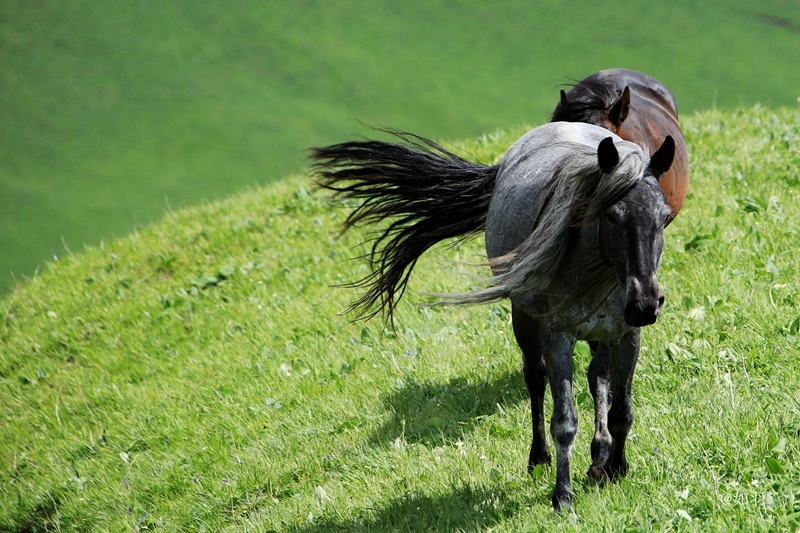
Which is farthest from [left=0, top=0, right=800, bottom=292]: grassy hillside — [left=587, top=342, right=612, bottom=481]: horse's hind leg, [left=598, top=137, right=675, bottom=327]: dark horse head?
[left=598, top=137, right=675, bottom=327]: dark horse head

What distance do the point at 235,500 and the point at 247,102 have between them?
42.0 ft

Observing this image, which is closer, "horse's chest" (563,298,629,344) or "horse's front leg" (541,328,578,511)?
"horse's chest" (563,298,629,344)

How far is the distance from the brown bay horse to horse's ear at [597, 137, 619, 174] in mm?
1528

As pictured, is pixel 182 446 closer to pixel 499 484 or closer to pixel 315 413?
pixel 315 413

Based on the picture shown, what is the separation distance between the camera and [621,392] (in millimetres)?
3832

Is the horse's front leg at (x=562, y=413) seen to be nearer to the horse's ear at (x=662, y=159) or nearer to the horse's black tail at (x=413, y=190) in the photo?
the horse's ear at (x=662, y=159)

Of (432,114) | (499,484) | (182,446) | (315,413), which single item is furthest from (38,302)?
(432,114)

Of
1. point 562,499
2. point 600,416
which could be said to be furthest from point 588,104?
point 562,499

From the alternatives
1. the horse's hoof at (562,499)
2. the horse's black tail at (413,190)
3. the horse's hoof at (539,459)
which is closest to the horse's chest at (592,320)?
the horse's hoof at (562,499)

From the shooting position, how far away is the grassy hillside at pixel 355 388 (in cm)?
393

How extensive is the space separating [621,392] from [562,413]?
29 centimetres

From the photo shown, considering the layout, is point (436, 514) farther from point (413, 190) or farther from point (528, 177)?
point (413, 190)

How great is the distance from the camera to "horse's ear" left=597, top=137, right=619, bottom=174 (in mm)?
3266

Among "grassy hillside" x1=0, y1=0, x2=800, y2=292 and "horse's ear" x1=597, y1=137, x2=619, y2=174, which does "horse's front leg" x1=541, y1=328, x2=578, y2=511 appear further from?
"grassy hillside" x1=0, y1=0, x2=800, y2=292
